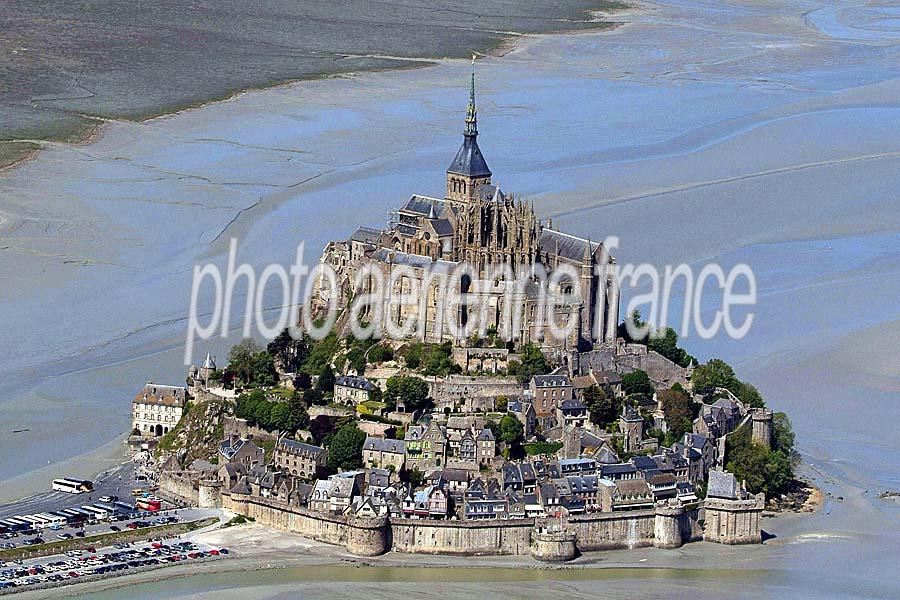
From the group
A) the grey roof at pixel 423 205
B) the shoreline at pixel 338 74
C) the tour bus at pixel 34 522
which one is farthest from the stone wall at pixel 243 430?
the shoreline at pixel 338 74

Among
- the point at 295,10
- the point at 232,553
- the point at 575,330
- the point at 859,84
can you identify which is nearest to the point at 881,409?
the point at 575,330

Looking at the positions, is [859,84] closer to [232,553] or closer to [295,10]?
[295,10]

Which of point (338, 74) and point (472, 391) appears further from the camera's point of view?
point (338, 74)

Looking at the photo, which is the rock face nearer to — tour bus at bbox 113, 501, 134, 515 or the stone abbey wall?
tour bus at bbox 113, 501, 134, 515

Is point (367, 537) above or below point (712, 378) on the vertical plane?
below

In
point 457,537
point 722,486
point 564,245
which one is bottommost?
point 457,537

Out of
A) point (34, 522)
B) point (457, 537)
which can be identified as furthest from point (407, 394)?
point (34, 522)

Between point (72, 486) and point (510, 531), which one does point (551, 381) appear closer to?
point (510, 531)

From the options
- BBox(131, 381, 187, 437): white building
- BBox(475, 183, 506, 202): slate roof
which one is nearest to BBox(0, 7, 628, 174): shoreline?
BBox(131, 381, 187, 437): white building
